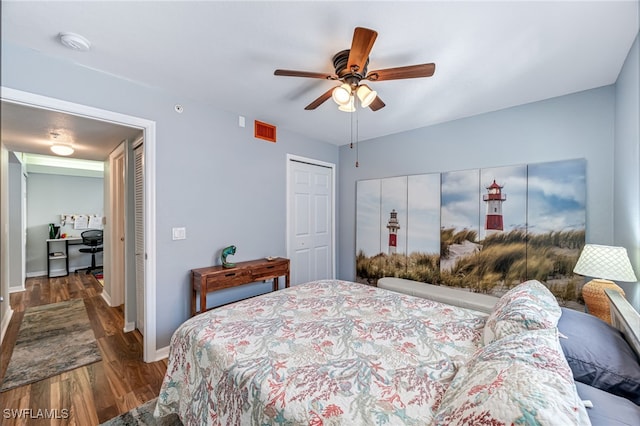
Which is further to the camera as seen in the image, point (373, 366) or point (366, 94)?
point (366, 94)

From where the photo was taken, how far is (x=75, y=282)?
16.1 ft

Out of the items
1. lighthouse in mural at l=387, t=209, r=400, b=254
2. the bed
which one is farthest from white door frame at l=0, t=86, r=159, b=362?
lighthouse in mural at l=387, t=209, r=400, b=254

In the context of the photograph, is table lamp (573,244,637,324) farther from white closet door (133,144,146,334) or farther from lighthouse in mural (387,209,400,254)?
white closet door (133,144,146,334)

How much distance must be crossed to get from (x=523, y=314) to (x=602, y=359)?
0.27 m

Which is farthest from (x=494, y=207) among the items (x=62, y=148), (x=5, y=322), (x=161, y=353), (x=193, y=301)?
(x=5, y=322)

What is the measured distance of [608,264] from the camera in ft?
5.87

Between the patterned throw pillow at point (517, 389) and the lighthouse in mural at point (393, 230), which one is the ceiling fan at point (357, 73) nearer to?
the patterned throw pillow at point (517, 389)

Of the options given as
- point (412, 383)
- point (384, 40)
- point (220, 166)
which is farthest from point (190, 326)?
point (384, 40)

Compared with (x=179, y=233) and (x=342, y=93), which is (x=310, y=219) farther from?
(x=342, y=93)

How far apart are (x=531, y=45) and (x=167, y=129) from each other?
2.97 m

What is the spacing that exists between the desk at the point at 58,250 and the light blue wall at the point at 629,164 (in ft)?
26.9

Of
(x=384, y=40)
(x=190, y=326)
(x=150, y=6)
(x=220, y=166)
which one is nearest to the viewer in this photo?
(x=150, y=6)

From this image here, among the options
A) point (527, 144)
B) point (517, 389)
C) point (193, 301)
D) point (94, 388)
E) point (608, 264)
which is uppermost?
point (527, 144)

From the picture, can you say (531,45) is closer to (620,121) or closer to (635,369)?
(620,121)
